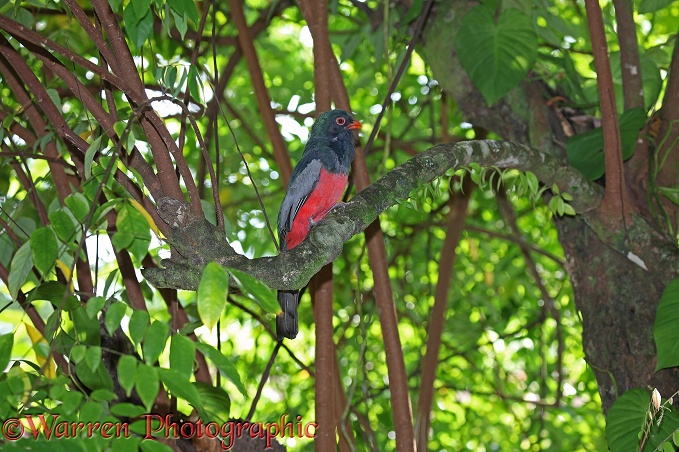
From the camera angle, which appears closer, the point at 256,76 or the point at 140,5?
the point at 140,5

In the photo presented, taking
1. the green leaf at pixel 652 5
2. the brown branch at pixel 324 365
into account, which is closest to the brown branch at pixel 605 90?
the green leaf at pixel 652 5

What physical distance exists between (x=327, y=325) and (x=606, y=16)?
3.00 meters

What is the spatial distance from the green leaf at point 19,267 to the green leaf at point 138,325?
656mm

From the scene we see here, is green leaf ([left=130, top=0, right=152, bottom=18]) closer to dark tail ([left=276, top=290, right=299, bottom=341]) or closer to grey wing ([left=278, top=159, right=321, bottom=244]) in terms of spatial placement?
dark tail ([left=276, top=290, right=299, bottom=341])

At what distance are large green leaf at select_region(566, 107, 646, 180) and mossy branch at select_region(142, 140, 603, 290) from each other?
5.4 inches

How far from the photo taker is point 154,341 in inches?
53.6

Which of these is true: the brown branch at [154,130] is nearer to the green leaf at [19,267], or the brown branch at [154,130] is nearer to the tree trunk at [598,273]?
the green leaf at [19,267]

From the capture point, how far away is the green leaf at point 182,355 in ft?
4.54

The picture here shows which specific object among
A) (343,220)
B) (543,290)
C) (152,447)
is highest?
(543,290)

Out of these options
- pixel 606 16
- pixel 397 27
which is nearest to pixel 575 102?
pixel 397 27

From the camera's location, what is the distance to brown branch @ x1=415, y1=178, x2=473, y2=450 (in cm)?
377

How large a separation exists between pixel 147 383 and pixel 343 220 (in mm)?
1033

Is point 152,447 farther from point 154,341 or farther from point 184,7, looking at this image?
point 184,7

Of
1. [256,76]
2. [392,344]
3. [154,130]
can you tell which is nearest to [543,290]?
[392,344]
